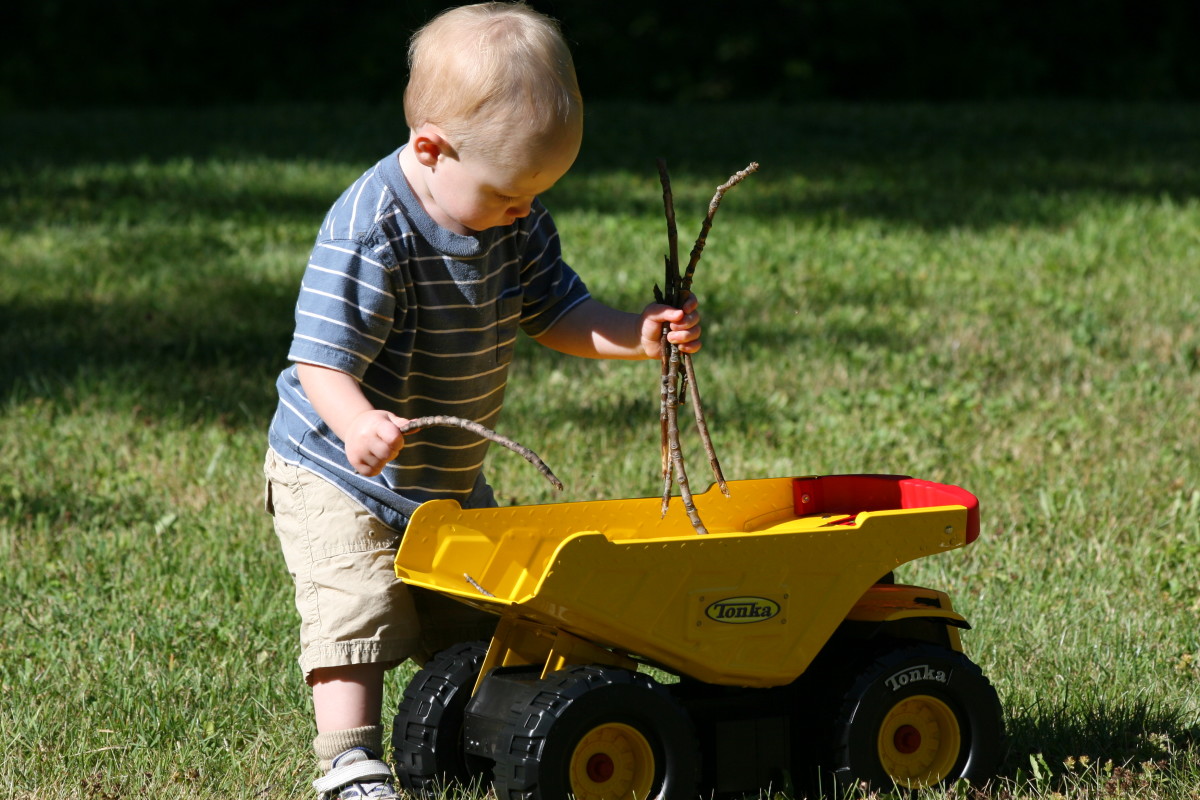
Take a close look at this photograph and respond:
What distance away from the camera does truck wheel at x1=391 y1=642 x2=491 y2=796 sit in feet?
7.47

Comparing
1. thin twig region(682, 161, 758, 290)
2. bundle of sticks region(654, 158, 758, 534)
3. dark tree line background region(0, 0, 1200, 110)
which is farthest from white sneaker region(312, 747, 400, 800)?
dark tree line background region(0, 0, 1200, 110)

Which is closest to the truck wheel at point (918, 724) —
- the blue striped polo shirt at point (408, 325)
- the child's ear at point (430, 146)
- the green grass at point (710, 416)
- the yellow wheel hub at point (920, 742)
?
the yellow wheel hub at point (920, 742)

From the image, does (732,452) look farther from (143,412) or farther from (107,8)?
(107,8)

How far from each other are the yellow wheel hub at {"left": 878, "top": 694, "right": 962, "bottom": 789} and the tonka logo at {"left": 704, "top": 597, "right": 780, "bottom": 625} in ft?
0.98

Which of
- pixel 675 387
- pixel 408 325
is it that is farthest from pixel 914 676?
pixel 408 325

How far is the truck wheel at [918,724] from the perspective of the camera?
2.28m

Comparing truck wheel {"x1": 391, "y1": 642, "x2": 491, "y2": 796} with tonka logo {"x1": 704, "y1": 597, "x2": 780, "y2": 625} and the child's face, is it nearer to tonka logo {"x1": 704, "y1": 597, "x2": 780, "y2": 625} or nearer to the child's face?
tonka logo {"x1": 704, "y1": 597, "x2": 780, "y2": 625}

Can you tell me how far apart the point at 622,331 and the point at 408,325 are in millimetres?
431

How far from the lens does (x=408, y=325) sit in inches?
94.7

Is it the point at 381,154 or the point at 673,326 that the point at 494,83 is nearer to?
the point at 673,326

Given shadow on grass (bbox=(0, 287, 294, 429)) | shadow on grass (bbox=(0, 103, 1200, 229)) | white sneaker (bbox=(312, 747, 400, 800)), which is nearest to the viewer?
white sneaker (bbox=(312, 747, 400, 800))

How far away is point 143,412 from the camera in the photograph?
4641mm

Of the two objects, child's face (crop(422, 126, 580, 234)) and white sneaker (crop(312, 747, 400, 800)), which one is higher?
child's face (crop(422, 126, 580, 234))

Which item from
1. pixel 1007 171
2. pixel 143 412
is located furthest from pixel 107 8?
pixel 143 412
